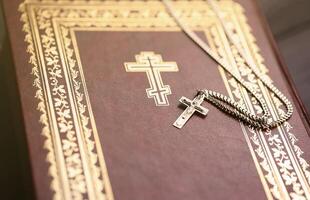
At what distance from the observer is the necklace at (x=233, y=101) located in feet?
3.16

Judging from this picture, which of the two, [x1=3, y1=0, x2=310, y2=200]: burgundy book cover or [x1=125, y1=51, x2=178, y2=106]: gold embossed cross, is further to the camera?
[x1=125, y1=51, x2=178, y2=106]: gold embossed cross

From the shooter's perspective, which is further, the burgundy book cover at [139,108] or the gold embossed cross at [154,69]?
the gold embossed cross at [154,69]

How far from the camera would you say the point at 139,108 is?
0.94 metres

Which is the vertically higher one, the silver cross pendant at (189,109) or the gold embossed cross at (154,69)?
the gold embossed cross at (154,69)

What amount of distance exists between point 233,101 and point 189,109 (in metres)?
0.09

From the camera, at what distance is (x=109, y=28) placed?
104cm

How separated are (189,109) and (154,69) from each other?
10 centimetres

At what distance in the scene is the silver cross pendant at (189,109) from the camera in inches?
36.9

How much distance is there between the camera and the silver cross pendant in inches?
36.9

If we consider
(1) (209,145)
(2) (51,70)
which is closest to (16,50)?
(2) (51,70)

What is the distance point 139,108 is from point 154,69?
98 millimetres

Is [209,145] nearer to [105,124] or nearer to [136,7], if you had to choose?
[105,124]

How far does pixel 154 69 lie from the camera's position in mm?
1004

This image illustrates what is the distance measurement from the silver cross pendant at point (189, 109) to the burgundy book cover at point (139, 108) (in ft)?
0.03
